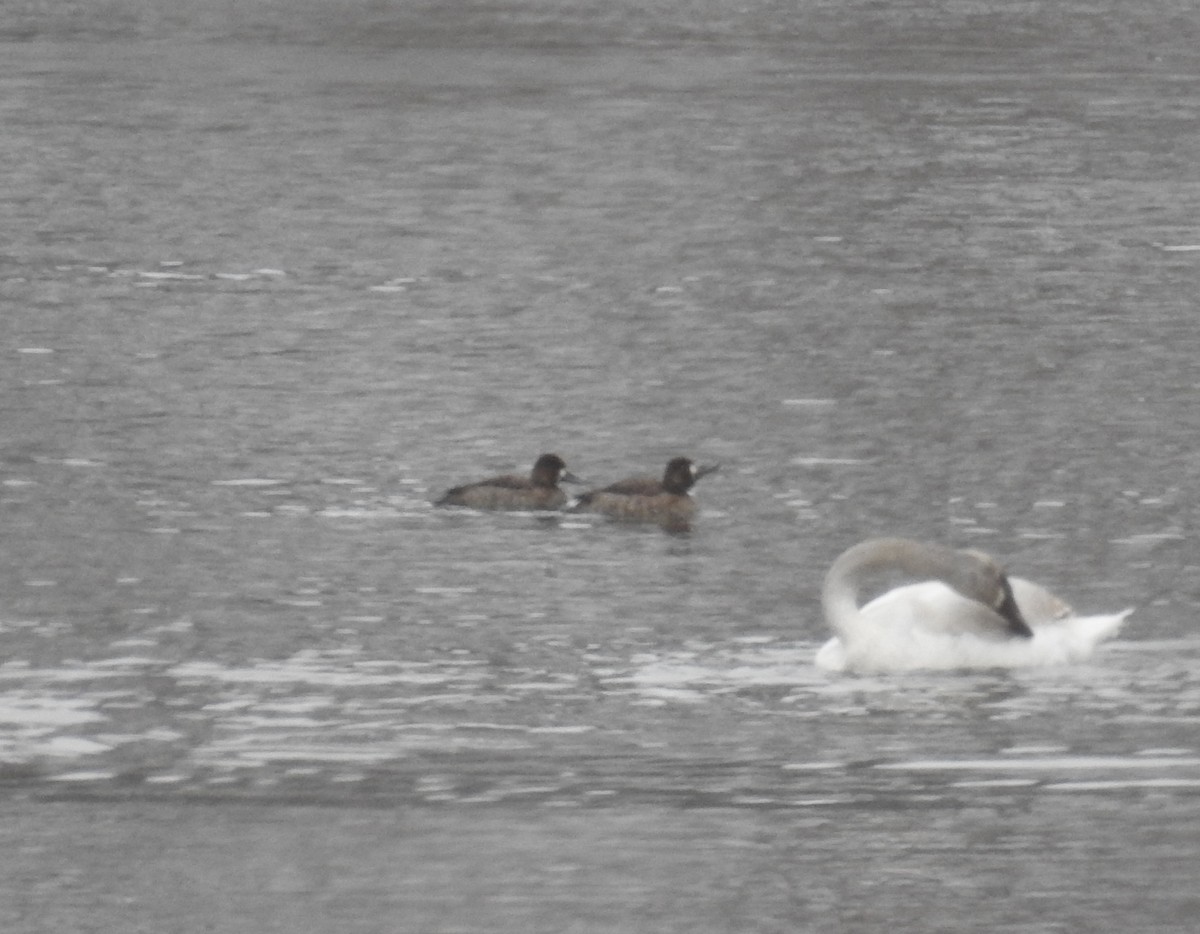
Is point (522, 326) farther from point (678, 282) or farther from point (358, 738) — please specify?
point (358, 738)

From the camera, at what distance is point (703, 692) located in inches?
386

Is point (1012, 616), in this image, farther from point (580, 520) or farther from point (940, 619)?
point (580, 520)

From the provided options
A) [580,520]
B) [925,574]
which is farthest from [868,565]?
[580,520]

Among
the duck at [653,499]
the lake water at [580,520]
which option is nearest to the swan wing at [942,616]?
the lake water at [580,520]

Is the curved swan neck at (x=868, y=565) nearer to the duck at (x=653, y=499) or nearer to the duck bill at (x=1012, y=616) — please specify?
the duck bill at (x=1012, y=616)

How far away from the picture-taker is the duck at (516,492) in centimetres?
1291

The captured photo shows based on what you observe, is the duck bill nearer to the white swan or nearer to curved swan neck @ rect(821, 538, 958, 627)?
the white swan

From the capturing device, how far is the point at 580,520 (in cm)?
1297

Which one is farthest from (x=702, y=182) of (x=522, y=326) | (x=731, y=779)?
(x=731, y=779)

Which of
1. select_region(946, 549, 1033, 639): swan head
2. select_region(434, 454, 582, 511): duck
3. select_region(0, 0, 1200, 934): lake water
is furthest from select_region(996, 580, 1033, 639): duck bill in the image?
select_region(434, 454, 582, 511): duck

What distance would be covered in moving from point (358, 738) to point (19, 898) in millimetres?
1676

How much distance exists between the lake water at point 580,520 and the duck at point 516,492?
6.6 inches

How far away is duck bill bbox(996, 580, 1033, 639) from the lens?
10.0 m

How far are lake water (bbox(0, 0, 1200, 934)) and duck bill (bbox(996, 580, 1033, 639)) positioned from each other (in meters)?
0.18
